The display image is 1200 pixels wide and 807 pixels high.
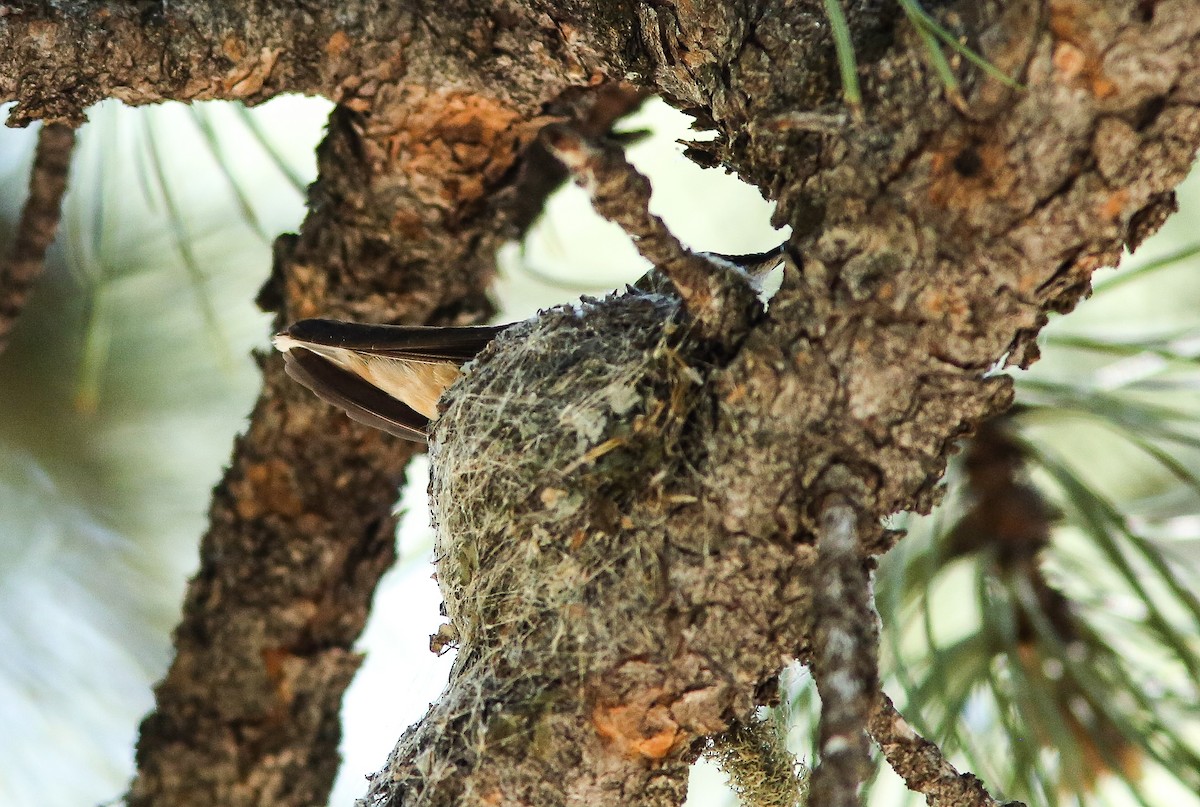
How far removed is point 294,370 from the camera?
213 centimetres

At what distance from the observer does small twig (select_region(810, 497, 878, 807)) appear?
102 cm

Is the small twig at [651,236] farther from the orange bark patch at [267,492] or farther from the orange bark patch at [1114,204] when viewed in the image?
the orange bark patch at [267,492]

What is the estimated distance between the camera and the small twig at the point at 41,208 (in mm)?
2314

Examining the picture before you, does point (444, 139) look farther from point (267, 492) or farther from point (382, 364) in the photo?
point (267, 492)

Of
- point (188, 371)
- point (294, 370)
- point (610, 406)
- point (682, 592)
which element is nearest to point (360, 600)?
point (294, 370)

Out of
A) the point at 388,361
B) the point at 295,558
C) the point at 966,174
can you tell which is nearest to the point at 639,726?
the point at 966,174

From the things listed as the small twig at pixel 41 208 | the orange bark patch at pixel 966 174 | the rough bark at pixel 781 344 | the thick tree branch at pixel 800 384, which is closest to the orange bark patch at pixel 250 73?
the rough bark at pixel 781 344

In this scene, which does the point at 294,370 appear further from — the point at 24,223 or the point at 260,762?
the point at 260,762

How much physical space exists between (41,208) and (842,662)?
6.22ft

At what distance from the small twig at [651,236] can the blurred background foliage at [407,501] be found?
858 mm

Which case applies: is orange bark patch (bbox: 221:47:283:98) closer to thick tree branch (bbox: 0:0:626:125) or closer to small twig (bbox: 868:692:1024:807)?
thick tree branch (bbox: 0:0:626:125)

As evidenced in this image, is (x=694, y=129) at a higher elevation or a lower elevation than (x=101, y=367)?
lower

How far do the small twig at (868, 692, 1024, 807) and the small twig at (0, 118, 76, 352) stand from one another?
5.95 ft

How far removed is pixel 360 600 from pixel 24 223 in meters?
1.00
